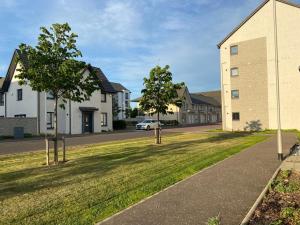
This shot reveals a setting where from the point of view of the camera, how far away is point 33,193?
7.65 metres

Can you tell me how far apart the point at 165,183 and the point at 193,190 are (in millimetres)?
1024

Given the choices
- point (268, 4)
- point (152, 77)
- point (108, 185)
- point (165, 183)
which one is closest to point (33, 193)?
point (108, 185)

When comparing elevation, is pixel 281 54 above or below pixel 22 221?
above

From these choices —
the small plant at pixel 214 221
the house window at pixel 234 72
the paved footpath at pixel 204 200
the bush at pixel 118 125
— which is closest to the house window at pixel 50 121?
the bush at pixel 118 125

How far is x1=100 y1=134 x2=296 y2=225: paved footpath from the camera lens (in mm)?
5590

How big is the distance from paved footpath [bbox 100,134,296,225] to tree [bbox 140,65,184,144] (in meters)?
10.1

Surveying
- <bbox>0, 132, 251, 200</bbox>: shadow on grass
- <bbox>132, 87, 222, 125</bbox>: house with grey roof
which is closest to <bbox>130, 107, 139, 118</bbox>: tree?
<bbox>132, 87, 222, 125</bbox>: house with grey roof

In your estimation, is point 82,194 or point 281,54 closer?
point 82,194

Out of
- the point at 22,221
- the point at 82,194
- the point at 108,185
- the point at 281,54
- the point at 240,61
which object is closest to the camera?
the point at 22,221

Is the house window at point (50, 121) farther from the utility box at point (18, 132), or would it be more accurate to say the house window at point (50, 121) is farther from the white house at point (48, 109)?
the utility box at point (18, 132)

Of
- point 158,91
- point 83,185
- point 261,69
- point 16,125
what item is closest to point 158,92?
point 158,91

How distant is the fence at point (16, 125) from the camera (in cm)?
3050

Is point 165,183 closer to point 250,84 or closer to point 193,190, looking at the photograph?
point 193,190

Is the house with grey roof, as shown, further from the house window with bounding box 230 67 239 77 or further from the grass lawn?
the grass lawn
